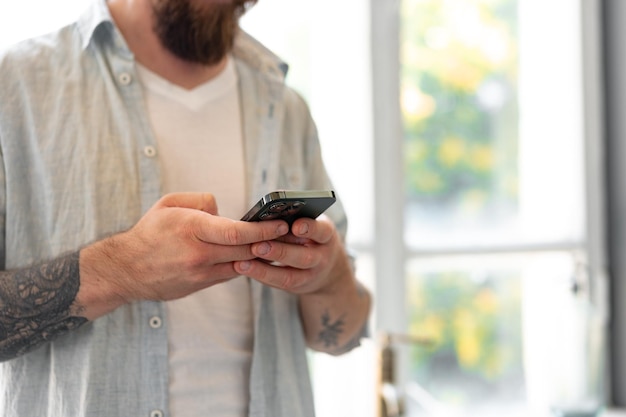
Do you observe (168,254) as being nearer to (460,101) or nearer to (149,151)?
(149,151)

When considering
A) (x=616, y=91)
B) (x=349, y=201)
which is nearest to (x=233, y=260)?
(x=349, y=201)

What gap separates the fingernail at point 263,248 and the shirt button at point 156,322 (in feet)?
0.79

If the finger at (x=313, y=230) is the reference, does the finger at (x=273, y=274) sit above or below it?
below

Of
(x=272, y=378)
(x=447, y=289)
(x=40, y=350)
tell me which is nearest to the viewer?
(x=40, y=350)

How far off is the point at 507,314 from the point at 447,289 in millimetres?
238

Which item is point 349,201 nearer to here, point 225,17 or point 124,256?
point 225,17

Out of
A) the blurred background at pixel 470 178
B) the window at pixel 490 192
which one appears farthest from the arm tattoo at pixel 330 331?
the window at pixel 490 192

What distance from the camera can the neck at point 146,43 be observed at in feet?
3.77

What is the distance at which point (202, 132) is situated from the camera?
1.14 meters

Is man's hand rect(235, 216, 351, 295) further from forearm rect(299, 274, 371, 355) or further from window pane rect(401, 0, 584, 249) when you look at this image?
window pane rect(401, 0, 584, 249)

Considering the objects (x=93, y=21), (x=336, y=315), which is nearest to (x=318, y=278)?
(x=336, y=315)

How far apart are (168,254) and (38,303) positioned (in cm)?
19

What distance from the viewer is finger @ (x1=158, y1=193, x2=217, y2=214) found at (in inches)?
35.3

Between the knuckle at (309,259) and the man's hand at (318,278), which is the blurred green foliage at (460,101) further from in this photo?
the knuckle at (309,259)
